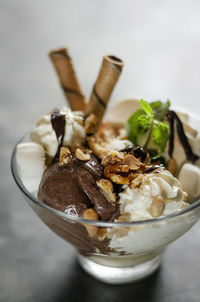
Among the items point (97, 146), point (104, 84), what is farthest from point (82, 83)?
point (97, 146)

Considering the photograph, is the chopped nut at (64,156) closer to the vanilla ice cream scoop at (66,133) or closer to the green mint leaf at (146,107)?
the vanilla ice cream scoop at (66,133)


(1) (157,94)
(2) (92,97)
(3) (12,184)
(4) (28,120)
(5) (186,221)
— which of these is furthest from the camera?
(1) (157,94)

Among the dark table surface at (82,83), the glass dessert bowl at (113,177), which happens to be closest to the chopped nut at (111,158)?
the glass dessert bowl at (113,177)

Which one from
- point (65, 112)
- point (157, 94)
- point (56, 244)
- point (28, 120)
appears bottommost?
point (56, 244)

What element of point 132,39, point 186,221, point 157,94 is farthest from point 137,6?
point 186,221

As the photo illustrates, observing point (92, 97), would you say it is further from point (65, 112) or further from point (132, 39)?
point (132, 39)

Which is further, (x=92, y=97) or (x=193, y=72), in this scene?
(x=193, y=72)
